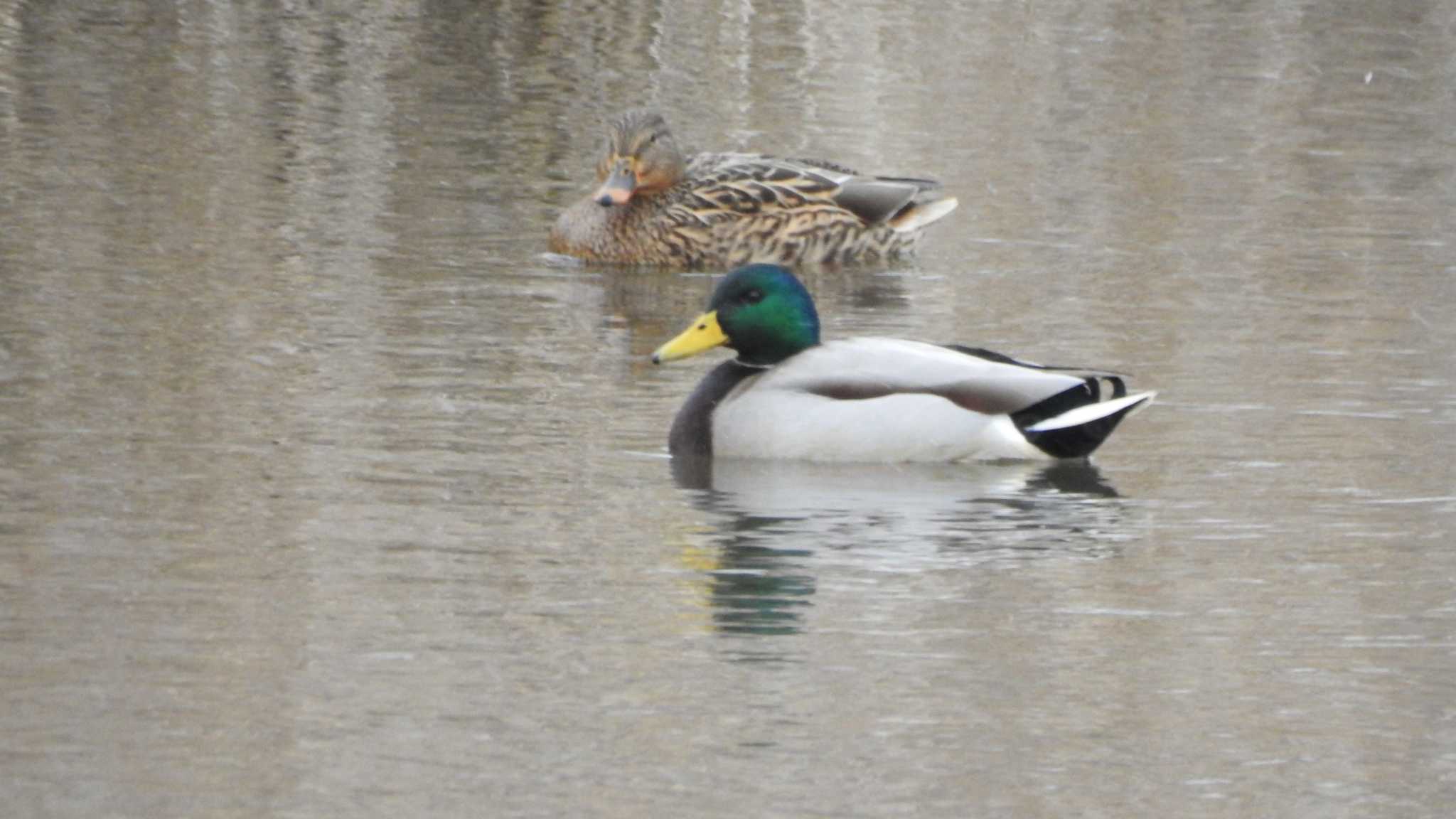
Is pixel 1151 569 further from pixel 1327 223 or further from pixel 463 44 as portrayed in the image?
pixel 463 44

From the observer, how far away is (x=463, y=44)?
23.0 metres

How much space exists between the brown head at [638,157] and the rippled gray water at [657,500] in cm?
53

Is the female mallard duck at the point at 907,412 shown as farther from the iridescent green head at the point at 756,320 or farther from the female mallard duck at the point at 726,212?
the female mallard duck at the point at 726,212

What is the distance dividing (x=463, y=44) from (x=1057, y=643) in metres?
16.1

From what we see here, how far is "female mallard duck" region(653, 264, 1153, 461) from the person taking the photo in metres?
9.93

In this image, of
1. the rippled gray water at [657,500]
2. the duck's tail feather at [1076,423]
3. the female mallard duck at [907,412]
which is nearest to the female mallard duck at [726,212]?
the rippled gray water at [657,500]

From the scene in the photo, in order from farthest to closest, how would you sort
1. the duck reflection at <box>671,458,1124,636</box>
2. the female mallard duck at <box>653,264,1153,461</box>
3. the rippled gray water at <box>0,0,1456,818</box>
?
the female mallard duck at <box>653,264,1153,461</box>
the duck reflection at <box>671,458,1124,636</box>
the rippled gray water at <box>0,0,1456,818</box>

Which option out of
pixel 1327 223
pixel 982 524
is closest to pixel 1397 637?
pixel 982 524

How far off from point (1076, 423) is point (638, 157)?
538cm

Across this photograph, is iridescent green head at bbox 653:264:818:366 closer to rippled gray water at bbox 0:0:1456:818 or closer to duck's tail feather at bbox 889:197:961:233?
rippled gray water at bbox 0:0:1456:818

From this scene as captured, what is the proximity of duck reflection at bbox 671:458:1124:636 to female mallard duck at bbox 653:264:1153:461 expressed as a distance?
7 cm

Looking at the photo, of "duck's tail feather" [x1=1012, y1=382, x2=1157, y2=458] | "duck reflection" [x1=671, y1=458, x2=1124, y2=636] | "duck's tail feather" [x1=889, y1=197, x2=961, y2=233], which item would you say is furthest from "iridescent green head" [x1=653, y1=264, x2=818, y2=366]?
"duck's tail feather" [x1=889, y1=197, x2=961, y2=233]

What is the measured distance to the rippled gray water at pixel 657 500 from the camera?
6453mm

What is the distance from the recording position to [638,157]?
14.8 m
